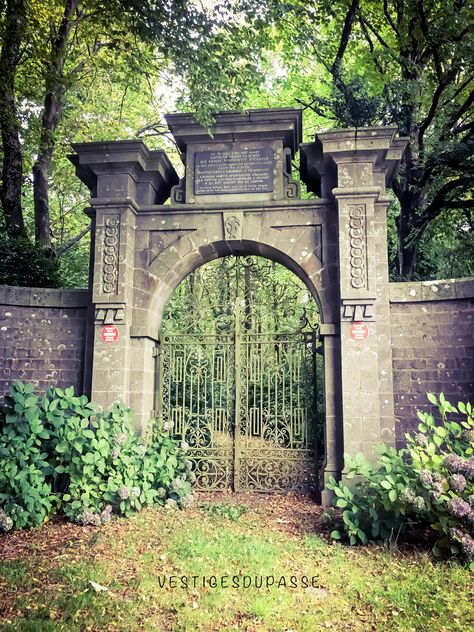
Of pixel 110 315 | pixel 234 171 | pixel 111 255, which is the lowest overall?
pixel 110 315

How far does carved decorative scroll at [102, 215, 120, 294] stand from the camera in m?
6.77

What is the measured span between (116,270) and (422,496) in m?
4.41

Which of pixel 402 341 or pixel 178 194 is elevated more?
pixel 178 194

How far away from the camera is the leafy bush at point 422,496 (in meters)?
4.38

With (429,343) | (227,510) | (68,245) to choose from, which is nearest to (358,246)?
(429,343)

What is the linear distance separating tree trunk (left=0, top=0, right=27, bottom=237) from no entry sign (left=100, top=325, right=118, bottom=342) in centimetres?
336

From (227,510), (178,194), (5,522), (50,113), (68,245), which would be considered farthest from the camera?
(68,245)

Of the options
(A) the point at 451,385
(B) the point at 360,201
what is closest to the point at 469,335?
(A) the point at 451,385

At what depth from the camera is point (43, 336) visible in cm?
704

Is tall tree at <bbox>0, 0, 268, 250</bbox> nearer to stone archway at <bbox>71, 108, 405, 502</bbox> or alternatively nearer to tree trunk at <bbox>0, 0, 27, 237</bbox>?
tree trunk at <bbox>0, 0, 27, 237</bbox>

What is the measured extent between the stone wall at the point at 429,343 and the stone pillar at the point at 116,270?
10.5 feet

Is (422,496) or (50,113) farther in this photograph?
(50,113)

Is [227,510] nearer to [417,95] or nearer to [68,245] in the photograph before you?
[417,95]

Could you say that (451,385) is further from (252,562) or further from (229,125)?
(229,125)
